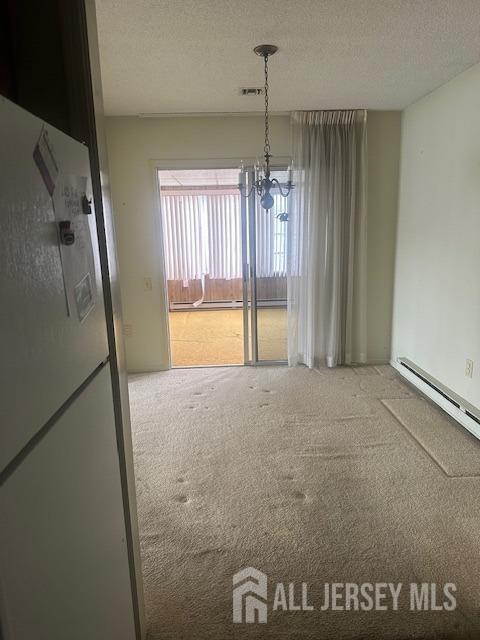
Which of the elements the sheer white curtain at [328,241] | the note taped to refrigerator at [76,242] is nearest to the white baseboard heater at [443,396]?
the sheer white curtain at [328,241]

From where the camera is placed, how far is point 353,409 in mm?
3307

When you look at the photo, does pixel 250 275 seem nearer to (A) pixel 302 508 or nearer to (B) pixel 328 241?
(B) pixel 328 241

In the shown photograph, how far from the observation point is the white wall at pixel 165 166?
12.7 ft

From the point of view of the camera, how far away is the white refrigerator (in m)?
0.56

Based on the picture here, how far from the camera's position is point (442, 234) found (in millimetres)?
3227

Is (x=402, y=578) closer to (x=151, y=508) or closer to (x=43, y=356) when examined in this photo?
(x=151, y=508)

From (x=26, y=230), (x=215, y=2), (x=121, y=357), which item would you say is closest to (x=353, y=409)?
(x=121, y=357)

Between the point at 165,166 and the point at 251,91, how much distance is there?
1.18m

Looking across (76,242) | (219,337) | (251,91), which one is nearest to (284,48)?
(251,91)

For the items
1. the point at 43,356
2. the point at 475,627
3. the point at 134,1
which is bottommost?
the point at 475,627

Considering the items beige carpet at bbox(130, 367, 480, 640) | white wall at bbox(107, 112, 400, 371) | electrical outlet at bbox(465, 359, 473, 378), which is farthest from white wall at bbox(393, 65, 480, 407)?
beige carpet at bbox(130, 367, 480, 640)

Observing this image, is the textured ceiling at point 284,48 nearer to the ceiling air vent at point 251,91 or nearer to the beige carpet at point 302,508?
the ceiling air vent at point 251,91

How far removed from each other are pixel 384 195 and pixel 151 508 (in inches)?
140

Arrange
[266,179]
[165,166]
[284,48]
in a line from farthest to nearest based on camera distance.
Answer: [165,166] → [266,179] → [284,48]
